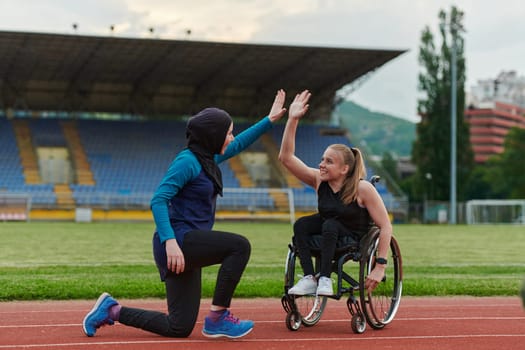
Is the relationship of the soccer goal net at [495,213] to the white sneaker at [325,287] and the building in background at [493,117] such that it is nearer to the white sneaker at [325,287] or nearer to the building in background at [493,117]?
the white sneaker at [325,287]

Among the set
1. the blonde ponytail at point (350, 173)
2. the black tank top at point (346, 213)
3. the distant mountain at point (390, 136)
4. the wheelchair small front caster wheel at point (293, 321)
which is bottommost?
the wheelchair small front caster wheel at point (293, 321)

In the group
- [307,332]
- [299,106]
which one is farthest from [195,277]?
[299,106]

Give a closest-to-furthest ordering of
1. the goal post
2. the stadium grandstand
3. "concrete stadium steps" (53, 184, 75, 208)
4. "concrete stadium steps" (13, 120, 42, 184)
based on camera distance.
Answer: the goal post < "concrete stadium steps" (53, 184, 75, 208) < the stadium grandstand < "concrete stadium steps" (13, 120, 42, 184)

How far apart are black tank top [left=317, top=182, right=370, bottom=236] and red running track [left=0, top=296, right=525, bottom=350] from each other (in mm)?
801

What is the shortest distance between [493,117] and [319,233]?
159 metres

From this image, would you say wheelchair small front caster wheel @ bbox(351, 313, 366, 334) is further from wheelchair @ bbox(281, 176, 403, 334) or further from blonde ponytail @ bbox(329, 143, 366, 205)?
blonde ponytail @ bbox(329, 143, 366, 205)

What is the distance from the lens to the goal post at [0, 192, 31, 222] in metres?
39.7

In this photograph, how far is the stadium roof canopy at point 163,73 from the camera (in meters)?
41.7

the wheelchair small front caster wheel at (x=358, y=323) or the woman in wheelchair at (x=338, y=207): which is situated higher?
the woman in wheelchair at (x=338, y=207)

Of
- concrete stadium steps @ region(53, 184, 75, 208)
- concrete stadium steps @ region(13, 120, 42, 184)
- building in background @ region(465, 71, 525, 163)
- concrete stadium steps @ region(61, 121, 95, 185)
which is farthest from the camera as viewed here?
building in background @ region(465, 71, 525, 163)

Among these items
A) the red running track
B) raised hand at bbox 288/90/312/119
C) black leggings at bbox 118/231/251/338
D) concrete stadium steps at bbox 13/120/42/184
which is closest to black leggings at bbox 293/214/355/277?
the red running track

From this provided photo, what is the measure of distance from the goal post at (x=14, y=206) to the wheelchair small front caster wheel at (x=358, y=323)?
3483cm

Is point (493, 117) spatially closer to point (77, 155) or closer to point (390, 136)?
point (390, 136)

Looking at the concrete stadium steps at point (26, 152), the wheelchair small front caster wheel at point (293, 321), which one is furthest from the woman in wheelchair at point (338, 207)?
the concrete stadium steps at point (26, 152)
